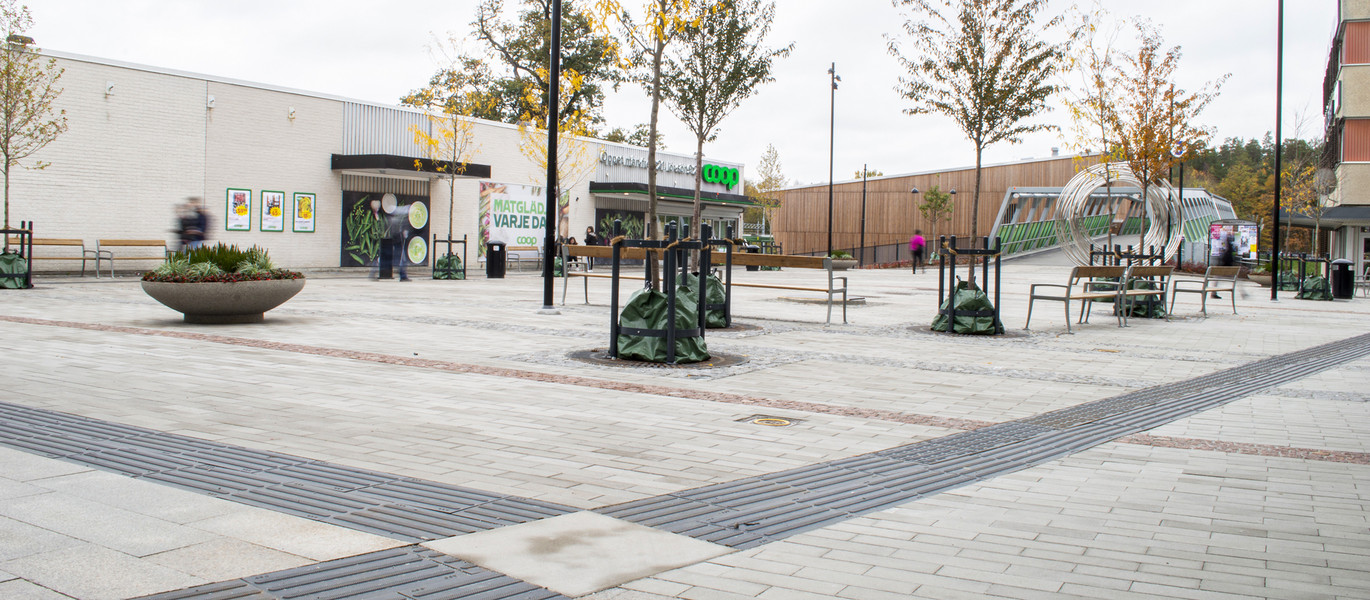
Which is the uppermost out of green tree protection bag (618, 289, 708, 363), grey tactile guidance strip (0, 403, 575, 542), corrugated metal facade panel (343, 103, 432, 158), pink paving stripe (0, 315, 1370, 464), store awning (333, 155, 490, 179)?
corrugated metal facade panel (343, 103, 432, 158)

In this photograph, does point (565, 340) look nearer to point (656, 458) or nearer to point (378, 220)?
point (656, 458)

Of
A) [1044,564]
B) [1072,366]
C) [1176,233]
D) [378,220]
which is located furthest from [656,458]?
[378,220]

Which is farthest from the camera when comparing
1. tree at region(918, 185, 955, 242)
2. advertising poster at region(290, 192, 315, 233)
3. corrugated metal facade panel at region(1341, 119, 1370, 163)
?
tree at region(918, 185, 955, 242)

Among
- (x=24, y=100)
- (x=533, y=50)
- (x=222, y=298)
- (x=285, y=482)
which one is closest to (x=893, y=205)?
(x=533, y=50)

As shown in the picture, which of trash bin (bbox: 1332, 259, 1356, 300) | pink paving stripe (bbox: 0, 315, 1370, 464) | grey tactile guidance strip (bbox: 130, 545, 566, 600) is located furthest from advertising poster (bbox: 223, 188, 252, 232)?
trash bin (bbox: 1332, 259, 1356, 300)

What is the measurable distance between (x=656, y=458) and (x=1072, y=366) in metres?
6.10

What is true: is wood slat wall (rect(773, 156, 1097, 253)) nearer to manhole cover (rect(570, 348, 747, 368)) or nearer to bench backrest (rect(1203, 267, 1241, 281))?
bench backrest (rect(1203, 267, 1241, 281))

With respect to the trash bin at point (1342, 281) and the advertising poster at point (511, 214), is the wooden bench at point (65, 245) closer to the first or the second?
the advertising poster at point (511, 214)

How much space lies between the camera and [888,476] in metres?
5.02

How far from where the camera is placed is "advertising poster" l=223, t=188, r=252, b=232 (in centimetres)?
2631

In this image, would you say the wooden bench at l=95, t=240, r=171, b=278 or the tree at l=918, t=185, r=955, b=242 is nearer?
the wooden bench at l=95, t=240, r=171, b=278

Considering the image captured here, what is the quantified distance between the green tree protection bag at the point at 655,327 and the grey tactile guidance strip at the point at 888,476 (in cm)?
331

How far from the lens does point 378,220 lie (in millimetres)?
30500

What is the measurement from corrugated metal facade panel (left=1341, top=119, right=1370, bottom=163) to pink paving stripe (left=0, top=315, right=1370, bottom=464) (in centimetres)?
3912
